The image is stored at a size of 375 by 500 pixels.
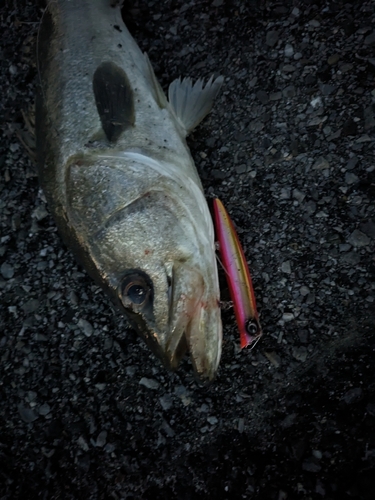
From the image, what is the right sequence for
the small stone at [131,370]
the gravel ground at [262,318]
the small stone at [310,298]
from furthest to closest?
the small stone at [131,370]
the small stone at [310,298]
the gravel ground at [262,318]

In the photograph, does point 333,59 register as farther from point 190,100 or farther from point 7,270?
point 7,270

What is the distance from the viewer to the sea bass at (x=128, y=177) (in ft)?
7.86

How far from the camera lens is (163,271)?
7.93 ft

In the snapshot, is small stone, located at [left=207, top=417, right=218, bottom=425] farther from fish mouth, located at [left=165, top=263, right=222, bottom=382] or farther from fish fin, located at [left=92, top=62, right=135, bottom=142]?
fish fin, located at [left=92, top=62, right=135, bottom=142]

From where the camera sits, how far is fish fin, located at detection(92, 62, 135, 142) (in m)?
2.71

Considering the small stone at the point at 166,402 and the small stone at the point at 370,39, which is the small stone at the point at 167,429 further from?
the small stone at the point at 370,39

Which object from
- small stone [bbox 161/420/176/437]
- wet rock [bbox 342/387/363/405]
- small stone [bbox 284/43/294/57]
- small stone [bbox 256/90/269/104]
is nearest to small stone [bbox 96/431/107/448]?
small stone [bbox 161/420/176/437]

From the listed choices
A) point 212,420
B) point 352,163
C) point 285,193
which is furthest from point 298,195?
point 212,420

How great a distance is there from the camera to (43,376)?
3176 mm

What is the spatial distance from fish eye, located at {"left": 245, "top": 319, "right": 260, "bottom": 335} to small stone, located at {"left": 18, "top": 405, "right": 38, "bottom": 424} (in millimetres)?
1678

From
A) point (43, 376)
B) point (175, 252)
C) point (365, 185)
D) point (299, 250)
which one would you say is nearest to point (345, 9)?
point (365, 185)

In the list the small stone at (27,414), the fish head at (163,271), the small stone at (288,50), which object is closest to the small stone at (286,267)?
the fish head at (163,271)

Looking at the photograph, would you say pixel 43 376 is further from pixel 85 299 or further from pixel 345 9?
pixel 345 9

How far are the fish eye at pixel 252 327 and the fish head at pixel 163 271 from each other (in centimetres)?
32
